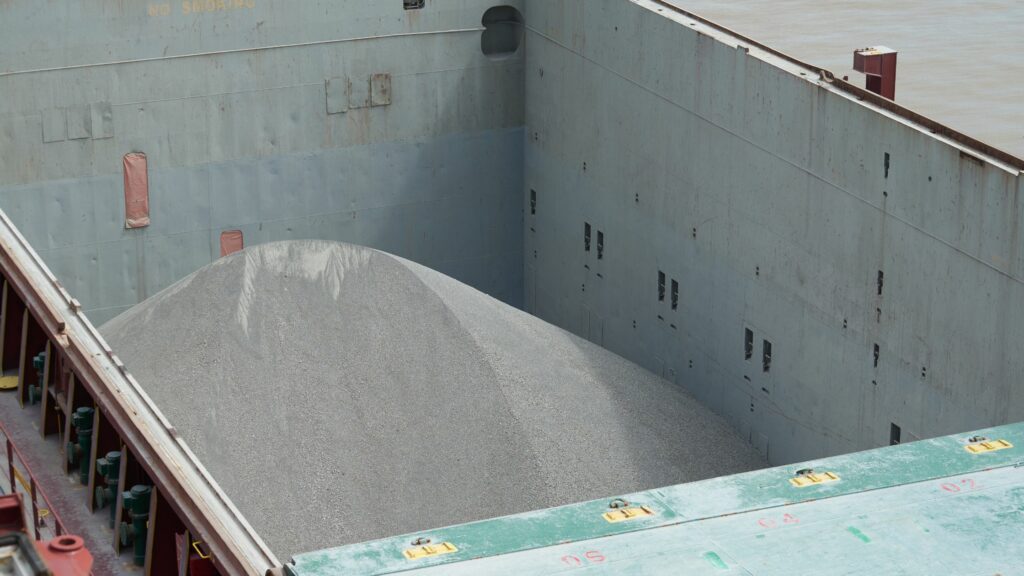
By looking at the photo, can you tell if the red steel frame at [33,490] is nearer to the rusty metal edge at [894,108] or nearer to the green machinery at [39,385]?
the green machinery at [39,385]

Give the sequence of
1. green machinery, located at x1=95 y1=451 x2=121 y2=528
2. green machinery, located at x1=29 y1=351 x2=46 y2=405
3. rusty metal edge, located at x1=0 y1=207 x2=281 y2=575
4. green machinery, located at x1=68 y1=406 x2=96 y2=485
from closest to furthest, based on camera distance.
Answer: rusty metal edge, located at x1=0 y1=207 x2=281 y2=575, green machinery, located at x1=95 y1=451 x2=121 y2=528, green machinery, located at x1=68 y1=406 x2=96 y2=485, green machinery, located at x1=29 y1=351 x2=46 y2=405

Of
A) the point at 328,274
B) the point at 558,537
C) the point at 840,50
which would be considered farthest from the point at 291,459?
the point at 840,50

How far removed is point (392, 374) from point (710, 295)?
12.1ft

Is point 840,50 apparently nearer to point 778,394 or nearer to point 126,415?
point 778,394

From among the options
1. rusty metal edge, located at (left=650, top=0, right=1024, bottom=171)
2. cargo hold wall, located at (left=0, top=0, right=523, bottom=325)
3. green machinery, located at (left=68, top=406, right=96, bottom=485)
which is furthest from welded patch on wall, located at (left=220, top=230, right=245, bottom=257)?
green machinery, located at (left=68, top=406, right=96, bottom=485)

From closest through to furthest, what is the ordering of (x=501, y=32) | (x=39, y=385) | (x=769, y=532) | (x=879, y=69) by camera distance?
(x=769, y=532) → (x=39, y=385) → (x=879, y=69) → (x=501, y=32)

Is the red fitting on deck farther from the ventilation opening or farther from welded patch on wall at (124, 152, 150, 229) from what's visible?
welded patch on wall at (124, 152, 150, 229)

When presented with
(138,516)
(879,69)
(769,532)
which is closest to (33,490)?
(138,516)

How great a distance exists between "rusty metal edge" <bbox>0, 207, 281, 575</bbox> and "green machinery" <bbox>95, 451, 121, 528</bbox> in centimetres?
40

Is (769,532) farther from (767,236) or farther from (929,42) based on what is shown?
(929,42)

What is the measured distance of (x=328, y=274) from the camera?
1672 centimetres

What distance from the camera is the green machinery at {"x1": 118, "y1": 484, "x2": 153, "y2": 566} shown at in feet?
35.4

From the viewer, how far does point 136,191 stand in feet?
67.4

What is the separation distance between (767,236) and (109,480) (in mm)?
7356
